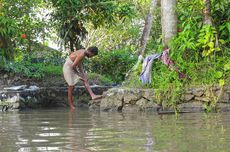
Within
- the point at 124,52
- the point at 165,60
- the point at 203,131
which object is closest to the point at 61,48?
the point at 124,52

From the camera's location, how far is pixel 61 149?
4.73 metres

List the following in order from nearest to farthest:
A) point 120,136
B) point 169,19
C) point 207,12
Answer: point 120,136 → point 207,12 → point 169,19

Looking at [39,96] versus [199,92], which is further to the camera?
[39,96]

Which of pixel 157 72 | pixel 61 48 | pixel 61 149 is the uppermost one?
pixel 61 48

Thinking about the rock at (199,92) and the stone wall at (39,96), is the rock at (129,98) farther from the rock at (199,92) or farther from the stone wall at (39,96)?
the stone wall at (39,96)

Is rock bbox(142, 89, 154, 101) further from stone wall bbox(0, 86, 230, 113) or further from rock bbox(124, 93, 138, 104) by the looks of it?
rock bbox(124, 93, 138, 104)

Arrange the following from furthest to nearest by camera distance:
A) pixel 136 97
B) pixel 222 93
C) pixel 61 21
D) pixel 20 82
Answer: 1. pixel 61 21
2. pixel 20 82
3. pixel 136 97
4. pixel 222 93

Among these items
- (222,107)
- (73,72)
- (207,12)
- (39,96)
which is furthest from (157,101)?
(39,96)

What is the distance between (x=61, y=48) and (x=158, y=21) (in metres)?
4.02

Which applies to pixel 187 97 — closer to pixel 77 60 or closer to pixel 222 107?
pixel 222 107

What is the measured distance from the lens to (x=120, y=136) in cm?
568

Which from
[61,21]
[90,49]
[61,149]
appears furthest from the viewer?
[61,21]

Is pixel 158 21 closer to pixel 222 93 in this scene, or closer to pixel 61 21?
pixel 61 21

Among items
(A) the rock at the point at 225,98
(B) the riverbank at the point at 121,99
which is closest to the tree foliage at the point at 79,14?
(B) the riverbank at the point at 121,99
